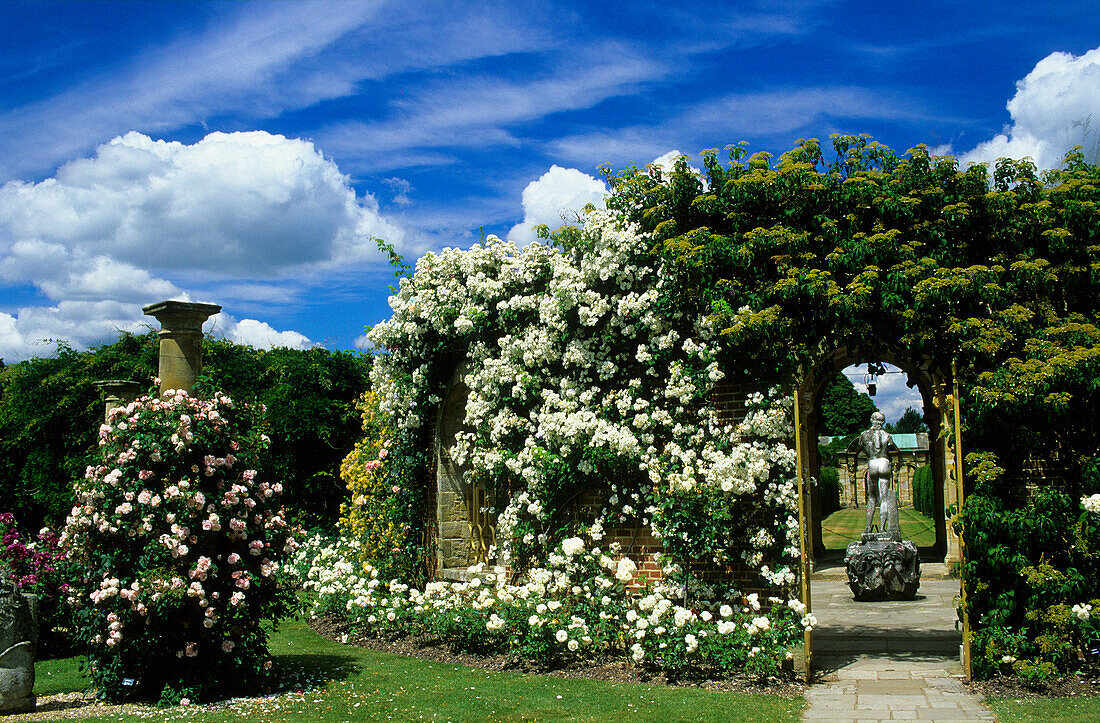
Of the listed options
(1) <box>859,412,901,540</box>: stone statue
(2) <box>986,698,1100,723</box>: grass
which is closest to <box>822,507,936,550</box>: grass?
(1) <box>859,412,901,540</box>: stone statue

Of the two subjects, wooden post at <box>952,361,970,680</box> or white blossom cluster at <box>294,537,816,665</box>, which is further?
white blossom cluster at <box>294,537,816,665</box>

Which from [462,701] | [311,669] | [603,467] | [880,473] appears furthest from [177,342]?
[880,473]

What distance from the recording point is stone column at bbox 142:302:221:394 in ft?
21.9

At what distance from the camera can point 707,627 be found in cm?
662

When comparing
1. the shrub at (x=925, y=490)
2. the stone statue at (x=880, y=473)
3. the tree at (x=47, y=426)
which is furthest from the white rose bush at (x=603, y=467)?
the shrub at (x=925, y=490)

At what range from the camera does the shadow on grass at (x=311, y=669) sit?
6.76 metres

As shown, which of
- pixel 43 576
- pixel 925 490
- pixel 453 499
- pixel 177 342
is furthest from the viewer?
pixel 925 490

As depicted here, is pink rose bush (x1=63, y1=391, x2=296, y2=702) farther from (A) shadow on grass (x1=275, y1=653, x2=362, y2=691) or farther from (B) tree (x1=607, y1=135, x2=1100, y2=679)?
(B) tree (x1=607, y1=135, x2=1100, y2=679)

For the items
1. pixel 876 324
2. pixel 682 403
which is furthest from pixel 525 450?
pixel 876 324

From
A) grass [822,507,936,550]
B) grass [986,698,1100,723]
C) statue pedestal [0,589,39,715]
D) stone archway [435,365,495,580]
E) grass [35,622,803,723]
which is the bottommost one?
grass [822,507,936,550]

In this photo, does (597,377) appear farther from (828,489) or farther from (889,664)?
(828,489)

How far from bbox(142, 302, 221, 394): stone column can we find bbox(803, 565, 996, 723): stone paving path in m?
5.37

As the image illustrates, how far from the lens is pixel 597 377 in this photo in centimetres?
784

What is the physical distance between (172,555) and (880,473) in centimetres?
1044
